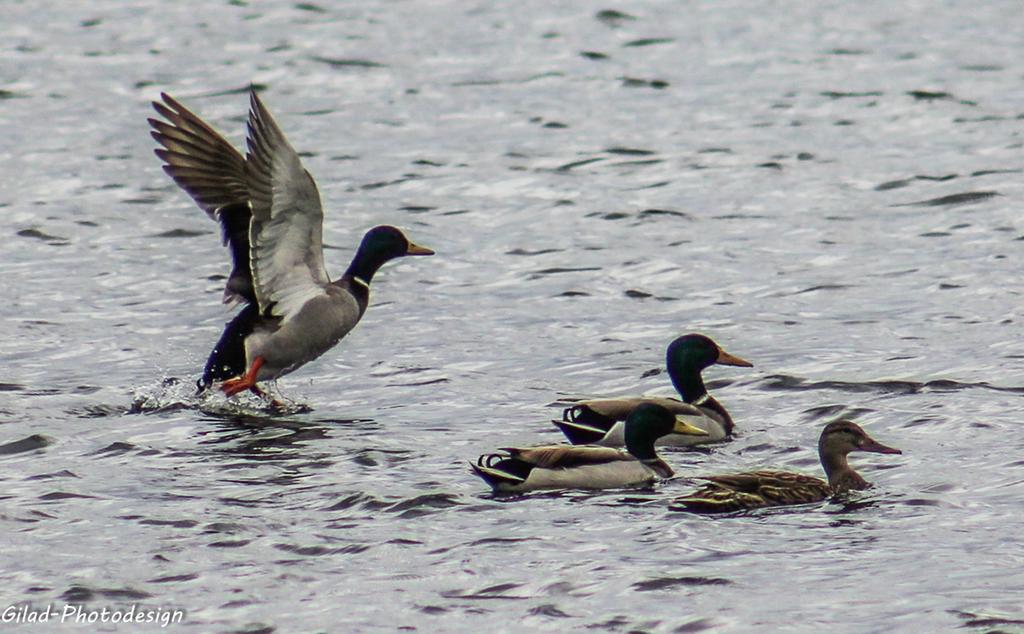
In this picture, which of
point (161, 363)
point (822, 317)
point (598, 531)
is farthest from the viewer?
point (822, 317)

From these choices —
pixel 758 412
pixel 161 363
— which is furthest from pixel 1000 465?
pixel 161 363

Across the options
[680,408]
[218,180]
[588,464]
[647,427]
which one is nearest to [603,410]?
[680,408]

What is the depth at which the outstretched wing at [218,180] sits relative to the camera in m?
13.4

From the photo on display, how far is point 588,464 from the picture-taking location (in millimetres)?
10867

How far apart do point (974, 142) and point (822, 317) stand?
7.75 metres

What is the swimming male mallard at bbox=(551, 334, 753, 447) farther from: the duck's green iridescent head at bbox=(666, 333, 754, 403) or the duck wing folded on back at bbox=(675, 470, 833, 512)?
the duck wing folded on back at bbox=(675, 470, 833, 512)

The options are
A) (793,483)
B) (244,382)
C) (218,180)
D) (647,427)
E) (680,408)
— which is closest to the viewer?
(793,483)

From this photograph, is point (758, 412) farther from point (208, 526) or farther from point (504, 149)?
point (504, 149)

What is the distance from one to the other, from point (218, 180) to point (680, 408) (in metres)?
3.69

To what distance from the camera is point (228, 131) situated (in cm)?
2295

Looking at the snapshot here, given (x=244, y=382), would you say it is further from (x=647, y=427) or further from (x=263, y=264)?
(x=647, y=427)

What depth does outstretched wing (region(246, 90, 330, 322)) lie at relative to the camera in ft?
41.0

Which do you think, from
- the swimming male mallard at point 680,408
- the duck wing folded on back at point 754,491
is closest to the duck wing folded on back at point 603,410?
the swimming male mallard at point 680,408

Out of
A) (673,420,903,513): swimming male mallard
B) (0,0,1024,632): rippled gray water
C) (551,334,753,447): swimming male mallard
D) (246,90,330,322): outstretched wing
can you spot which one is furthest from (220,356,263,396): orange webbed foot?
(673,420,903,513): swimming male mallard
